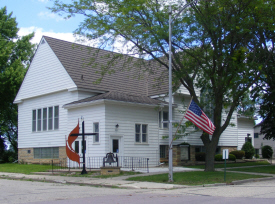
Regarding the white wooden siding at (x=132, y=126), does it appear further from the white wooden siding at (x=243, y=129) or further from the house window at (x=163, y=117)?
the white wooden siding at (x=243, y=129)

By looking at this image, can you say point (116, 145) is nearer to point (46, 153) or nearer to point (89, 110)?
point (89, 110)

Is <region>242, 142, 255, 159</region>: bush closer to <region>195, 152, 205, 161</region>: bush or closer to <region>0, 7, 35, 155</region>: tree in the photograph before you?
<region>195, 152, 205, 161</region>: bush

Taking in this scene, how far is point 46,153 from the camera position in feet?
95.2

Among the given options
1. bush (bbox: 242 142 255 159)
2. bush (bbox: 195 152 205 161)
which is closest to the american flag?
bush (bbox: 195 152 205 161)

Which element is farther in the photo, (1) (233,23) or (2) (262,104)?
(2) (262,104)

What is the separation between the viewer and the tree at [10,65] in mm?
37594

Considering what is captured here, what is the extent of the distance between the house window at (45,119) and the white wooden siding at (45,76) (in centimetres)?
152

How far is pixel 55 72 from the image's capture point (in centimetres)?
2848

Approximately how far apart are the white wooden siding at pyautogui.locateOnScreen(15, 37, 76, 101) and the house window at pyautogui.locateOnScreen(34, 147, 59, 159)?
475cm

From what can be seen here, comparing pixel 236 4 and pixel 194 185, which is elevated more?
pixel 236 4

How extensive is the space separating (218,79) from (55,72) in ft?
46.8

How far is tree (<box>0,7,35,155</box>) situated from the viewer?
37594 millimetres

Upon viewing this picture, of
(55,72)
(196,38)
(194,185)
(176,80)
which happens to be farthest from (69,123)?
(194,185)

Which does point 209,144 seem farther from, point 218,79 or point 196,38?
point 196,38
